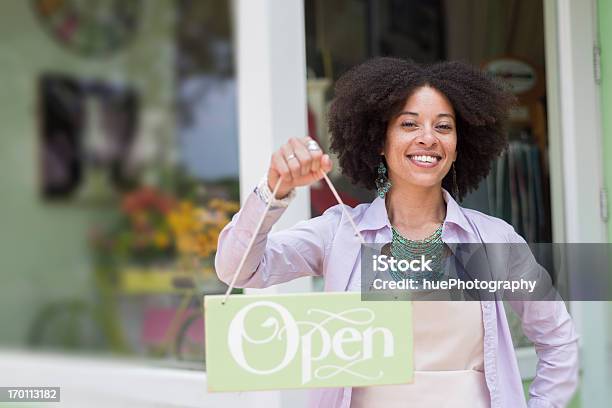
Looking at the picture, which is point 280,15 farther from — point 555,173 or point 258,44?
point 555,173

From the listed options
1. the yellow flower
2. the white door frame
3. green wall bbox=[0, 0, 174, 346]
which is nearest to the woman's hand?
the white door frame

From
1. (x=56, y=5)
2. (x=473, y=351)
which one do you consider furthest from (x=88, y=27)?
(x=473, y=351)

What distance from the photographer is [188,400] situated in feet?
9.08

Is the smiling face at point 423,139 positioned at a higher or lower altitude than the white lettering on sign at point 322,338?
higher

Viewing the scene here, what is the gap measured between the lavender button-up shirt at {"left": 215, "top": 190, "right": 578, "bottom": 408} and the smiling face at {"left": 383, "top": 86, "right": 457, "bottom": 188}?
0.33 feet

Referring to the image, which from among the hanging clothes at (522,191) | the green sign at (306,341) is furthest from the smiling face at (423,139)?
the hanging clothes at (522,191)

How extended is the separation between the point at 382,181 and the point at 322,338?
0.53 meters

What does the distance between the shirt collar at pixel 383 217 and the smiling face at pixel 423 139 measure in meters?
0.06

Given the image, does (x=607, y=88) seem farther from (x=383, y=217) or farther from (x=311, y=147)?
(x=311, y=147)

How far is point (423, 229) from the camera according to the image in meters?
1.80

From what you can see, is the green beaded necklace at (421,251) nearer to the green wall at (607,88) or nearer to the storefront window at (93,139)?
the green wall at (607,88)

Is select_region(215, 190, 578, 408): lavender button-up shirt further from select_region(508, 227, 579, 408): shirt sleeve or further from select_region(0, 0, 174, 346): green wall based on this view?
select_region(0, 0, 174, 346): green wall

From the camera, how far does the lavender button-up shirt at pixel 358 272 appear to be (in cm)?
165

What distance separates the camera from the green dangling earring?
73.4 inches
